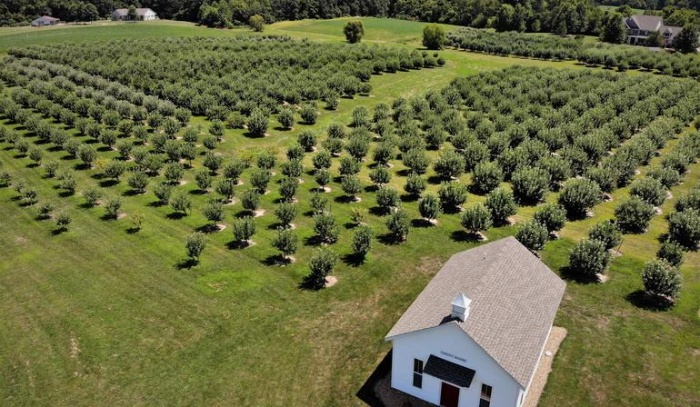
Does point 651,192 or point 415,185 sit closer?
point 651,192

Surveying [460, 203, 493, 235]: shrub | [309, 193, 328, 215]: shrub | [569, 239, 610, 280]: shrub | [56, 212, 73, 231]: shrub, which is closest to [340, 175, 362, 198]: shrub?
[309, 193, 328, 215]: shrub

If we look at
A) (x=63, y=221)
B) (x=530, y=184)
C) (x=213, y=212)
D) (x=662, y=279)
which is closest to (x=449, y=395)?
(x=662, y=279)

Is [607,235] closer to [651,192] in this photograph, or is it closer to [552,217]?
[552,217]

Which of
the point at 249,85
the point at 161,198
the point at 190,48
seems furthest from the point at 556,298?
the point at 190,48

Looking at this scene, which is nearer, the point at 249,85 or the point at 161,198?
the point at 161,198

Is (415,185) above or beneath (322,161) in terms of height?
beneath

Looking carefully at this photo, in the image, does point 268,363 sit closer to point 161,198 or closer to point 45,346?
point 45,346

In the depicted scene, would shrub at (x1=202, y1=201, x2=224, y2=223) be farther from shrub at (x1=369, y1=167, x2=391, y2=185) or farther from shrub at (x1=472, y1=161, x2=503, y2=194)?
shrub at (x1=472, y1=161, x2=503, y2=194)
